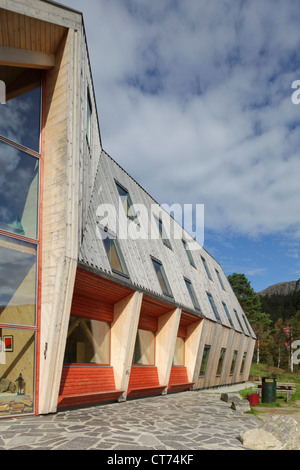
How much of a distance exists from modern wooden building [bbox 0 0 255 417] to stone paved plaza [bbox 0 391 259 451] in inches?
37.0

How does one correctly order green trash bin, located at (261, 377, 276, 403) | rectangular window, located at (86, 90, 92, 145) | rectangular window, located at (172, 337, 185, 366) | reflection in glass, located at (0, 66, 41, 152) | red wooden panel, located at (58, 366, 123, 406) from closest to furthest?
reflection in glass, located at (0, 66, 41, 152) → red wooden panel, located at (58, 366, 123, 406) → rectangular window, located at (86, 90, 92, 145) → green trash bin, located at (261, 377, 276, 403) → rectangular window, located at (172, 337, 185, 366)

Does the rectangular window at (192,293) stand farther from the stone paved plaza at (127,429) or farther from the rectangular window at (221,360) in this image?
the stone paved plaza at (127,429)

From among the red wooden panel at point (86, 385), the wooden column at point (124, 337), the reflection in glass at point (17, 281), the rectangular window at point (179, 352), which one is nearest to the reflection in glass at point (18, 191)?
the reflection in glass at point (17, 281)

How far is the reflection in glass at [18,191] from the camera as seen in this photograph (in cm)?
1022

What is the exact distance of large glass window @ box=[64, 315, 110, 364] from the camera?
11.6 metres

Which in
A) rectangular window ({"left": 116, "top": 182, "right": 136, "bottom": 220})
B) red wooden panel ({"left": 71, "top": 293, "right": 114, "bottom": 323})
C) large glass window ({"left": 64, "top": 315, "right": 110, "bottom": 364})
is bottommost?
large glass window ({"left": 64, "top": 315, "right": 110, "bottom": 364})

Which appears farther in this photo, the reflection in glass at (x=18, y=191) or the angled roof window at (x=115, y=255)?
the angled roof window at (x=115, y=255)

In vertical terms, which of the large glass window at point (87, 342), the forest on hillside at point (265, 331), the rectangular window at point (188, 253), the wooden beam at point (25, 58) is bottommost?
the forest on hillside at point (265, 331)

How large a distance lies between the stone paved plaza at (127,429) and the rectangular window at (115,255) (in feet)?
14.1

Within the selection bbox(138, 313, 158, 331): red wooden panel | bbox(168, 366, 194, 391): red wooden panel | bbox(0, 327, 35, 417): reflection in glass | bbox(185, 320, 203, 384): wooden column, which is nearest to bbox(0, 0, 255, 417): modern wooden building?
bbox(0, 327, 35, 417): reflection in glass

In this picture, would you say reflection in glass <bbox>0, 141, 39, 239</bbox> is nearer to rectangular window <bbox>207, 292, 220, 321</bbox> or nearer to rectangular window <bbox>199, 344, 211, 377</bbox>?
rectangular window <bbox>199, 344, 211, 377</bbox>

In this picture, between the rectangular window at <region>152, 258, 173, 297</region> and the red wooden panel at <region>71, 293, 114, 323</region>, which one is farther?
the rectangular window at <region>152, 258, 173, 297</region>

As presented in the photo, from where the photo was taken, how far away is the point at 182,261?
22.2 meters
